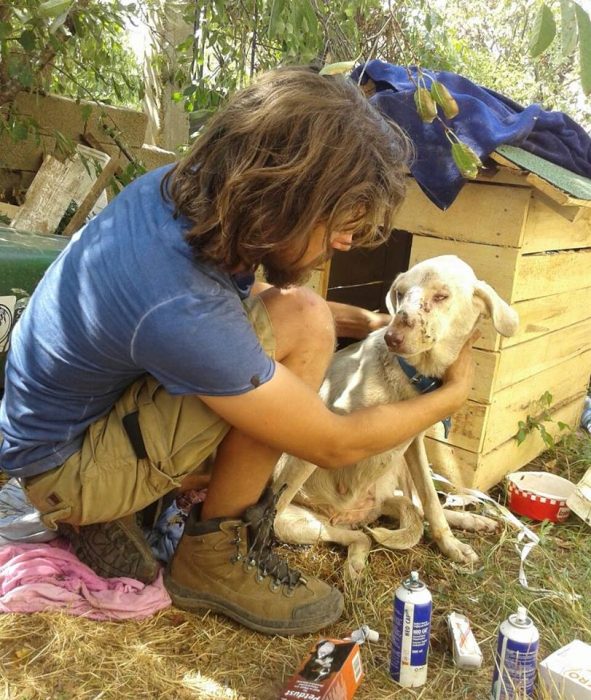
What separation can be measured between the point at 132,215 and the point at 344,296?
8.86 ft

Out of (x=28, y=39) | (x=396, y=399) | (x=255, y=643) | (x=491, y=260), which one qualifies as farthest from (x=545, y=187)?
(x=28, y=39)

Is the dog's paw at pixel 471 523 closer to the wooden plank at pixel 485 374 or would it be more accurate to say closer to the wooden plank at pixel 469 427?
the wooden plank at pixel 469 427

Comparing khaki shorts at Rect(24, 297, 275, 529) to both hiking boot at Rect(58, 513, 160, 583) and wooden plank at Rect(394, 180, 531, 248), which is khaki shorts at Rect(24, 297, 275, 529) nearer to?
hiking boot at Rect(58, 513, 160, 583)

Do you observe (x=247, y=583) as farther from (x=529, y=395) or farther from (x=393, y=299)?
(x=529, y=395)

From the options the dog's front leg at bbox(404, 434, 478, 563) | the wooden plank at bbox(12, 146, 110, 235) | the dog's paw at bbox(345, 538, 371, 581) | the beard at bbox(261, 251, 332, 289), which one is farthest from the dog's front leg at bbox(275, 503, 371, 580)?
the wooden plank at bbox(12, 146, 110, 235)

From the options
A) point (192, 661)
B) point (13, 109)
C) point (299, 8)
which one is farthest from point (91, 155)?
point (192, 661)

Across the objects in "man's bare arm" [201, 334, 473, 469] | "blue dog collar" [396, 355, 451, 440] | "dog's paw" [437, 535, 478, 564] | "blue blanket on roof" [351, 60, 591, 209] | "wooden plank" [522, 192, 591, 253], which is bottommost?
"dog's paw" [437, 535, 478, 564]

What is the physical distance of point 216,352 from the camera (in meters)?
1.57

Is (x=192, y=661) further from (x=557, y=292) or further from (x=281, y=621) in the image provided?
(x=557, y=292)

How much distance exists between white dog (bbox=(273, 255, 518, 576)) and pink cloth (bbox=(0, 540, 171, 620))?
1.94ft

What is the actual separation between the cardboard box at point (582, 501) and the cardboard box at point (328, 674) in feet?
4.71

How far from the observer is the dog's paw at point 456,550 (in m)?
2.55

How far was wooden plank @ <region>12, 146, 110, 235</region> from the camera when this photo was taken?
4227mm

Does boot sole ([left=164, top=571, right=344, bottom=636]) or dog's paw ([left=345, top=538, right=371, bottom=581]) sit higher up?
boot sole ([left=164, top=571, right=344, bottom=636])
